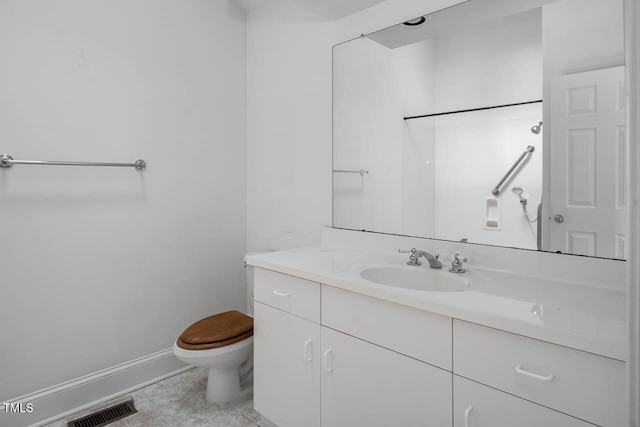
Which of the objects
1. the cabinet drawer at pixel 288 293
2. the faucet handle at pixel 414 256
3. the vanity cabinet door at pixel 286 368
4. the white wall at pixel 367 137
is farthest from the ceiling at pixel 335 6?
the vanity cabinet door at pixel 286 368

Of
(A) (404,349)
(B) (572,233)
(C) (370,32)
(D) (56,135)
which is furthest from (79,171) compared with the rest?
(B) (572,233)

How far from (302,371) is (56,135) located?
5.16 feet

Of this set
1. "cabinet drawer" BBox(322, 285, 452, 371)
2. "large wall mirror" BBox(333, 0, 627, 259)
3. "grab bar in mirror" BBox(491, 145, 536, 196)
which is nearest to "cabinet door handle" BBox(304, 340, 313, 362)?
"cabinet drawer" BBox(322, 285, 452, 371)

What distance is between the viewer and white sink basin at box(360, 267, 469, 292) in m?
1.37

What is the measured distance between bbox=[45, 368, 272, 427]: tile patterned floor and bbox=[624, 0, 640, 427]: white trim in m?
1.58

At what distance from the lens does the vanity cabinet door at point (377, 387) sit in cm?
107

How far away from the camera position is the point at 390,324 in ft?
3.83

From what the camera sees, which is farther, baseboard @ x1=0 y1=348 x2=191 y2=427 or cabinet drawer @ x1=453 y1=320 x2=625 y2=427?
baseboard @ x1=0 y1=348 x2=191 y2=427

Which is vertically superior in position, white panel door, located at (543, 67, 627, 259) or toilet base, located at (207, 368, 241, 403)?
white panel door, located at (543, 67, 627, 259)

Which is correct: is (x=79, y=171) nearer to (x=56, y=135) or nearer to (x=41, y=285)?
(x=56, y=135)

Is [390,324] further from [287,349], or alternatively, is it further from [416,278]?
[287,349]

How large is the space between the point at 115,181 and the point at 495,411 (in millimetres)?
1955

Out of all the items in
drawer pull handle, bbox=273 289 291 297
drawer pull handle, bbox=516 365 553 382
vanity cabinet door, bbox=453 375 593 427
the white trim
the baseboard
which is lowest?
the baseboard

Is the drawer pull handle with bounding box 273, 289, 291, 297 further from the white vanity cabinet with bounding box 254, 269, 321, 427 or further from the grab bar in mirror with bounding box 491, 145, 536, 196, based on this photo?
the grab bar in mirror with bounding box 491, 145, 536, 196
